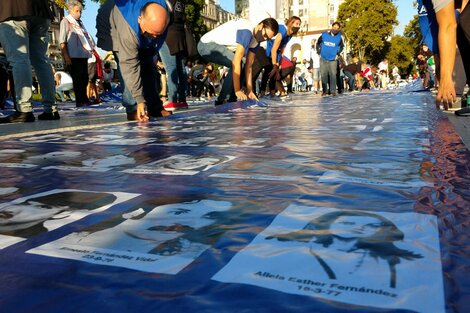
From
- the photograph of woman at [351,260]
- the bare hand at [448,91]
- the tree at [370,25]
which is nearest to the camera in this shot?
the photograph of woman at [351,260]

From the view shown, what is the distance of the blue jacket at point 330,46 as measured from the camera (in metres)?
10.2

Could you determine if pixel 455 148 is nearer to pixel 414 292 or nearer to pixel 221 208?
pixel 221 208

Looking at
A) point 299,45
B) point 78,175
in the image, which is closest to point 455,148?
point 78,175

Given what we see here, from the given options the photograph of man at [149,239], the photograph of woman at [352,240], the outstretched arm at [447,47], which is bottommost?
the photograph of woman at [352,240]

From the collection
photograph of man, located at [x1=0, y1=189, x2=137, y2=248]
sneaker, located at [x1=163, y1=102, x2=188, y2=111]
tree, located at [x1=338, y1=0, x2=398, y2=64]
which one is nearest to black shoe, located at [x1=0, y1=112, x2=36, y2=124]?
sneaker, located at [x1=163, y1=102, x2=188, y2=111]

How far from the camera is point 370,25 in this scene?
4078 centimetres

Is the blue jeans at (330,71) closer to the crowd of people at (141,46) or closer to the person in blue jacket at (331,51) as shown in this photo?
the person in blue jacket at (331,51)

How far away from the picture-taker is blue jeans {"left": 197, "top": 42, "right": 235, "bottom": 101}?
624 centimetres

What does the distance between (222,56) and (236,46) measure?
9.7 inches

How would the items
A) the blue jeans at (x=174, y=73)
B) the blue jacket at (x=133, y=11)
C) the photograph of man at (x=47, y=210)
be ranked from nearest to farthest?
1. the photograph of man at (x=47, y=210)
2. the blue jacket at (x=133, y=11)
3. the blue jeans at (x=174, y=73)

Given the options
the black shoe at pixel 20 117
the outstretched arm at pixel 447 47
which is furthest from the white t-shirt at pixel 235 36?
the outstretched arm at pixel 447 47

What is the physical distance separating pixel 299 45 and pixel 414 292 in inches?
2512

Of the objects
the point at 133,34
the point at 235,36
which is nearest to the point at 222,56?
the point at 235,36

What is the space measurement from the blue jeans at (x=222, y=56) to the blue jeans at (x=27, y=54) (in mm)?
2376
